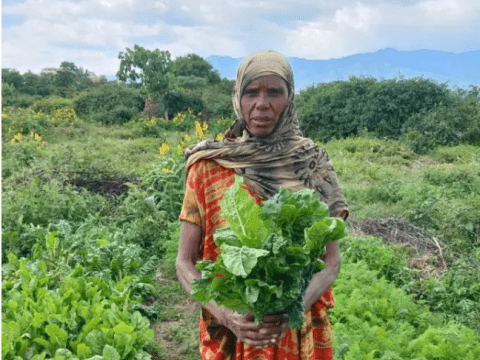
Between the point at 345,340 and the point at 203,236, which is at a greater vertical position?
the point at 203,236

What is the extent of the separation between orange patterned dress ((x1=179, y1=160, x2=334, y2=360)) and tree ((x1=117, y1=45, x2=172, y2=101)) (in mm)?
20797

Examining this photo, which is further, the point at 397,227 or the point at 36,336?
the point at 397,227

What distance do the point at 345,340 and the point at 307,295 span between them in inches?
85.0

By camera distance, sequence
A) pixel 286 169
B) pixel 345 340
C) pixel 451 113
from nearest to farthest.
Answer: pixel 286 169
pixel 345 340
pixel 451 113

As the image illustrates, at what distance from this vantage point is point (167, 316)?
16.0 ft

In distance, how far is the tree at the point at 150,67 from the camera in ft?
72.0

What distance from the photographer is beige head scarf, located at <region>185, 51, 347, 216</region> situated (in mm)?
1699

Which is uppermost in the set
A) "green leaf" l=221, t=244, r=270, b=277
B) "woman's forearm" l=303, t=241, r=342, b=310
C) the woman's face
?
the woman's face

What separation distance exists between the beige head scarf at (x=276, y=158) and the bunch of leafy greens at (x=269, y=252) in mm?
272

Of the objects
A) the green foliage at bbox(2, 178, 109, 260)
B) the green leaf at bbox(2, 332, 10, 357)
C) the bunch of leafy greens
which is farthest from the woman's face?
the green foliage at bbox(2, 178, 109, 260)

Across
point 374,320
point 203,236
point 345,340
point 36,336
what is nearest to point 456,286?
point 374,320

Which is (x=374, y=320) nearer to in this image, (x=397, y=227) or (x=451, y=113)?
(x=397, y=227)

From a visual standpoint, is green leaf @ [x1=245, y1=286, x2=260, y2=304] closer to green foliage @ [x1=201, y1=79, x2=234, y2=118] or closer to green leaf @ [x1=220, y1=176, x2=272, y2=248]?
green leaf @ [x1=220, y1=176, x2=272, y2=248]

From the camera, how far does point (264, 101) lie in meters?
1.62
